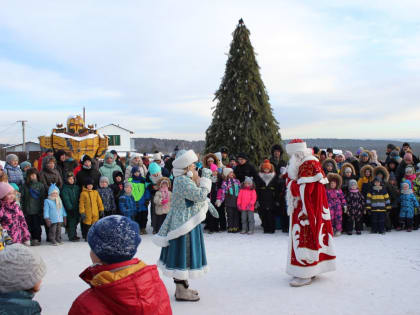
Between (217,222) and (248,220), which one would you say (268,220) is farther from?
(217,222)

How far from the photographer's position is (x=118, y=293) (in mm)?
2027

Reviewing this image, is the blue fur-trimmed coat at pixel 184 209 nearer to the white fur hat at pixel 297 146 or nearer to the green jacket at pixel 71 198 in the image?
the white fur hat at pixel 297 146

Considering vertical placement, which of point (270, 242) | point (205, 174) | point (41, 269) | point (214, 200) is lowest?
point (270, 242)

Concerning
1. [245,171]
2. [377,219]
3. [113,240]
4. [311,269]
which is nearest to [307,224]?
[311,269]

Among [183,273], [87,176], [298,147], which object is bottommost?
[183,273]

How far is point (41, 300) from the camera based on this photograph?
16.1 feet

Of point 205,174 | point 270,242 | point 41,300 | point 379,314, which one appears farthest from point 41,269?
point 270,242

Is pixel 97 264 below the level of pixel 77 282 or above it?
above

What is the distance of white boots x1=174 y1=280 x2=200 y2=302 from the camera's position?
4.68m

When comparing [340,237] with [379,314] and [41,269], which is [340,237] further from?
[41,269]

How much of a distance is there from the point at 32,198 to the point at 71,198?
0.73m

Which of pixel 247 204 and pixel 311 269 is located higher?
pixel 247 204

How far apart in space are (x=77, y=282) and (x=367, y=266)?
162 inches

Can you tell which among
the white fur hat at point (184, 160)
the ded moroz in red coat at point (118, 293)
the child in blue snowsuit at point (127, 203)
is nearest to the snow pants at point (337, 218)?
the child in blue snowsuit at point (127, 203)
